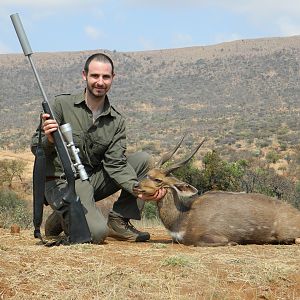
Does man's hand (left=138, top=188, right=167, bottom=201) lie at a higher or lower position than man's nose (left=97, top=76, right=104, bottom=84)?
lower

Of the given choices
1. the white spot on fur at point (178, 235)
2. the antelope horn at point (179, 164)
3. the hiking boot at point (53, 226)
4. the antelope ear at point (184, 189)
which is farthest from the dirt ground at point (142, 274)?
the hiking boot at point (53, 226)

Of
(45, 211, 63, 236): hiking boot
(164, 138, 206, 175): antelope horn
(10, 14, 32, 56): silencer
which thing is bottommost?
(45, 211, 63, 236): hiking boot

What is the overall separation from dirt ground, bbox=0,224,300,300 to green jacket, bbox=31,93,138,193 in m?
1.27

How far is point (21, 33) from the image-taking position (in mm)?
7332

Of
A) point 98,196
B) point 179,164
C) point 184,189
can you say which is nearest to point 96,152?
point 98,196

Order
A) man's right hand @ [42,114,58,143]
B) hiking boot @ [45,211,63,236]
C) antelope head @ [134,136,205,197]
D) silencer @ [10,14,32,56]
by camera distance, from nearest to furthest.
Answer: man's right hand @ [42,114,58,143] < silencer @ [10,14,32,56] < antelope head @ [134,136,205,197] < hiking boot @ [45,211,63,236]

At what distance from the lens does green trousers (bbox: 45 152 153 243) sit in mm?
7531

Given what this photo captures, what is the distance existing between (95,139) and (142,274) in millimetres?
2624

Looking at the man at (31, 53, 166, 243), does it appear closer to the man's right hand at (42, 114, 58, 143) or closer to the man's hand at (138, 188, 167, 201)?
the man's hand at (138, 188, 167, 201)

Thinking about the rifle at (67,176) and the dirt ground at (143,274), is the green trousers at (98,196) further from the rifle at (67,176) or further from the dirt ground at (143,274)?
the dirt ground at (143,274)

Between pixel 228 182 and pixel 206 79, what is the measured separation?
5761 centimetres

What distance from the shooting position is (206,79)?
72125 mm

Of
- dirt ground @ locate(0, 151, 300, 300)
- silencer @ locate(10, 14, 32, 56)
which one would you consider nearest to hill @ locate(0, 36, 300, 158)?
silencer @ locate(10, 14, 32, 56)

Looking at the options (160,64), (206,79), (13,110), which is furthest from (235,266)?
(160,64)
